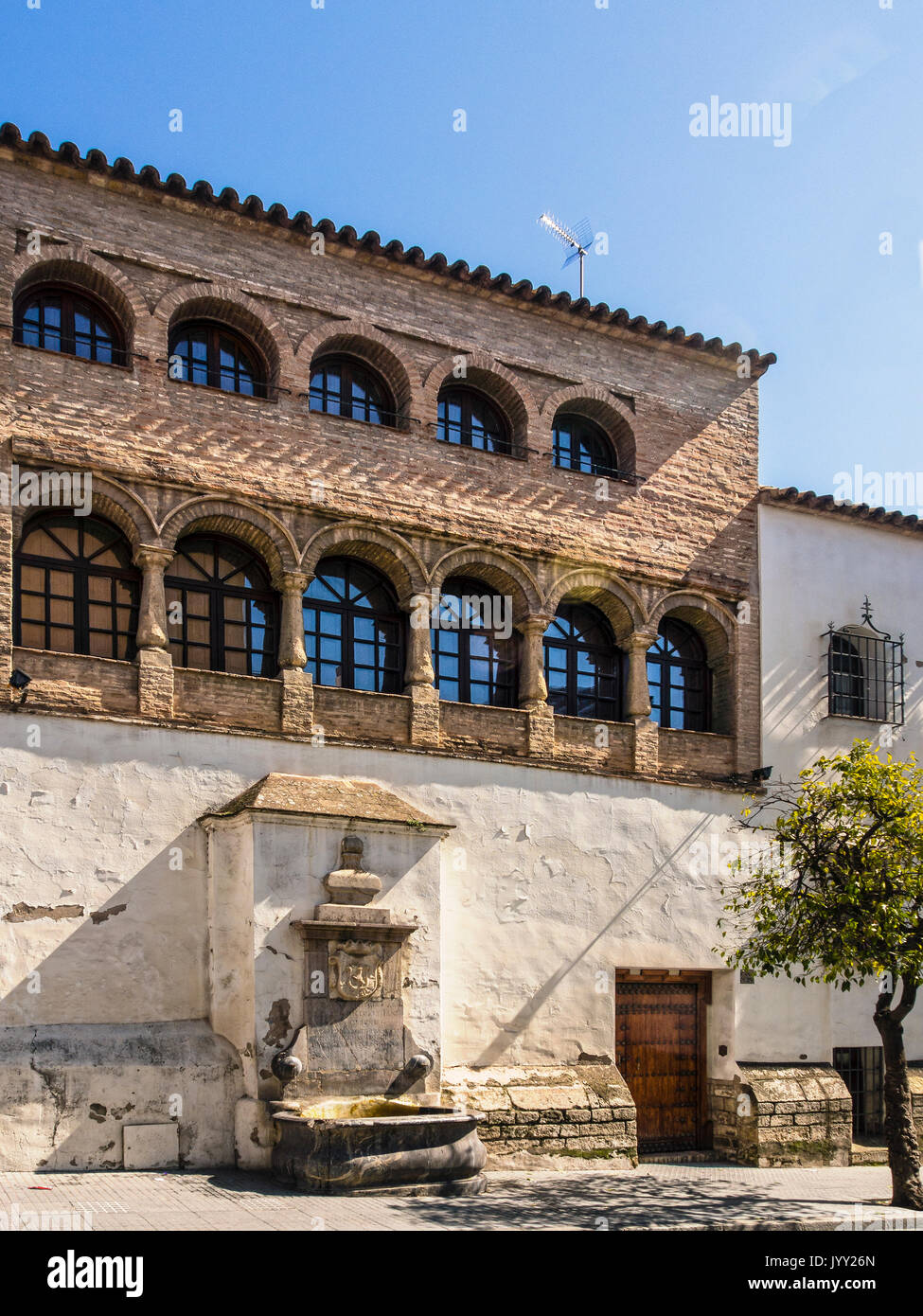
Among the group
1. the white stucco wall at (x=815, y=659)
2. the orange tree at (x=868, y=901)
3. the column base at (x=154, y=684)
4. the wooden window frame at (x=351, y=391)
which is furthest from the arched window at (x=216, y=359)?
the orange tree at (x=868, y=901)

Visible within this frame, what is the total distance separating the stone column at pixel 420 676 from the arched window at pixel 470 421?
2149 millimetres

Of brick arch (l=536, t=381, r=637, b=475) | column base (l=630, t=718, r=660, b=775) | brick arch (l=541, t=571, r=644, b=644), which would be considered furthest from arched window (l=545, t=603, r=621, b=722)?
brick arch (l=536, t=381, r=637, b=475)

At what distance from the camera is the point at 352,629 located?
1527cm

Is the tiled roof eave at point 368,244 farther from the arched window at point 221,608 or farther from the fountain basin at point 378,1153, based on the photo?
the fountain basin at point 378,1153

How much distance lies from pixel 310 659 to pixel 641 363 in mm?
6023

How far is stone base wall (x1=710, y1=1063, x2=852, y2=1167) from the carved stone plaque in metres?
5.25

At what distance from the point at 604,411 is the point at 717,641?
10.5ft

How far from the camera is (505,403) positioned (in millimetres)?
16672

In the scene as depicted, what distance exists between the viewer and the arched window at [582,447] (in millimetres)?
17109

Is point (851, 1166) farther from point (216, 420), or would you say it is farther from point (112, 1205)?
point (216, 420)

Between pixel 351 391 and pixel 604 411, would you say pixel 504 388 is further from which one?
pixel 351 391

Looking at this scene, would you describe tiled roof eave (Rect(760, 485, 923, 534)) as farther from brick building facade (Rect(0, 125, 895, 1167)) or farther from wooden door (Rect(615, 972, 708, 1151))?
wooden door (Rect(615, 972, 708, 1151))

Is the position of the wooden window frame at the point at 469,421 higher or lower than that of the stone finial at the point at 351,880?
higher

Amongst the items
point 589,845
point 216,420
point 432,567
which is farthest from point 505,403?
point 589,845
